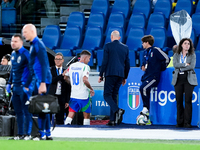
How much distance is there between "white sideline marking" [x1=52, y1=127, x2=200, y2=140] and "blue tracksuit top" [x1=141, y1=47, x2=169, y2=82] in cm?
118


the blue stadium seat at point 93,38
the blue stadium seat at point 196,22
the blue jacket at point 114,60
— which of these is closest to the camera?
the blue jacket at point 114,60

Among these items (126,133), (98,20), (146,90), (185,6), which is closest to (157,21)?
(185,6)

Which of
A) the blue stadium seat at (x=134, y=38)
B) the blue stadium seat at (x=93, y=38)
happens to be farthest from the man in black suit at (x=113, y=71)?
the blue stadium seat at (x=93, y=38)

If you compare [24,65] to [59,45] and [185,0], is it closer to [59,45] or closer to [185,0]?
[59,45]

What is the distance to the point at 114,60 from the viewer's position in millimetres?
7816

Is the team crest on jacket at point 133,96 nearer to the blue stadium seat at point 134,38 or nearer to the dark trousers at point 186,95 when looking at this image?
the dark trousers at point 186,95

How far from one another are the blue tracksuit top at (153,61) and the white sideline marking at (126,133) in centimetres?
118

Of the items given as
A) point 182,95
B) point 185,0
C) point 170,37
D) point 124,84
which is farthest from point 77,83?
point 185,0

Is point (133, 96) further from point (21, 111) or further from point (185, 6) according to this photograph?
point (185, 6)

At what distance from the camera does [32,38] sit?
564 centimetres

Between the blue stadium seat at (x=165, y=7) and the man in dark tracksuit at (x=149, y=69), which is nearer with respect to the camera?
the man in dark tracksuit at (x=149, y=69)

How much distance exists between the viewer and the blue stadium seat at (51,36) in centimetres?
1427

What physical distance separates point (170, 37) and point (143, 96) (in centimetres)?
604

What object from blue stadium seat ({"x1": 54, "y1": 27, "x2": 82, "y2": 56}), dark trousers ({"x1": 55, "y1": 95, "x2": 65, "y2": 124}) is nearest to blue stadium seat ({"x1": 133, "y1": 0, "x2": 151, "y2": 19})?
blue stadium seat ({"x1": 54, "y1": 27, "x2": 82, "y2": 56})
